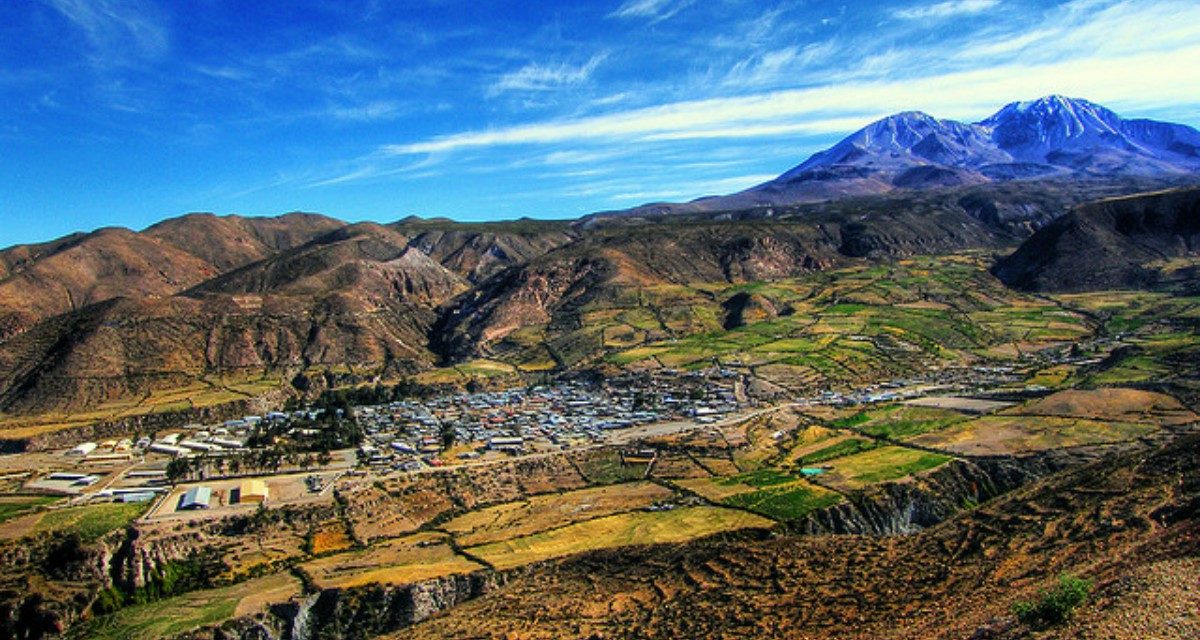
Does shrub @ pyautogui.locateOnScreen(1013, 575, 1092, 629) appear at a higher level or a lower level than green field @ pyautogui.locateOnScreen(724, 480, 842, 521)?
higher

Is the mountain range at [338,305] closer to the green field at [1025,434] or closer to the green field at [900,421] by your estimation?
the green field at [900,421]

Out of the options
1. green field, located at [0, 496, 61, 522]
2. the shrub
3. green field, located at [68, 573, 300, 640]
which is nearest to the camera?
the shrub

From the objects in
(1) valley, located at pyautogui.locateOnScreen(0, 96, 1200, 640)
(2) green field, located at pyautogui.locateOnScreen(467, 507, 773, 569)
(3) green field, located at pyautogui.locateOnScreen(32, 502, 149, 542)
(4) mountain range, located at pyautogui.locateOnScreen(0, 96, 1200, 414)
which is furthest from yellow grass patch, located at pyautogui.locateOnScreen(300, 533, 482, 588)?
(4) mountain range, located at pyautogui.locateOnScreen(0, 96, 1200, 414)

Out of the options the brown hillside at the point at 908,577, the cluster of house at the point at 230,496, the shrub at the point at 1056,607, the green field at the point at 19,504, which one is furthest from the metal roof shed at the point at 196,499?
the shrub at the point at 1056,607

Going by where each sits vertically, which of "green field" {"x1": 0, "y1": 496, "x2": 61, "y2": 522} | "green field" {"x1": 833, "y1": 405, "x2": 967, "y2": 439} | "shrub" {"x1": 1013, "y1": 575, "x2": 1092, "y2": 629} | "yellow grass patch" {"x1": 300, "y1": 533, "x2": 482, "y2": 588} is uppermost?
"shrub" {"x1": 1013, "y1": 575, "x2": 1092, "y2": 629}

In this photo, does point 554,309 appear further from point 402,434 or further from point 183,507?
point 183,507

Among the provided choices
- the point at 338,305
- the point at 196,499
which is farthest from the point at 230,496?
the point at 338,305

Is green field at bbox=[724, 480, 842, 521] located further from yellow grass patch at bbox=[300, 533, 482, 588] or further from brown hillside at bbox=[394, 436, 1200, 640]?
yellow grass patch at bbox=[300, 533, 482, 588]

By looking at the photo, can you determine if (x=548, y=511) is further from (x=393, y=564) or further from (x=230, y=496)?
(x=230, y=496)
